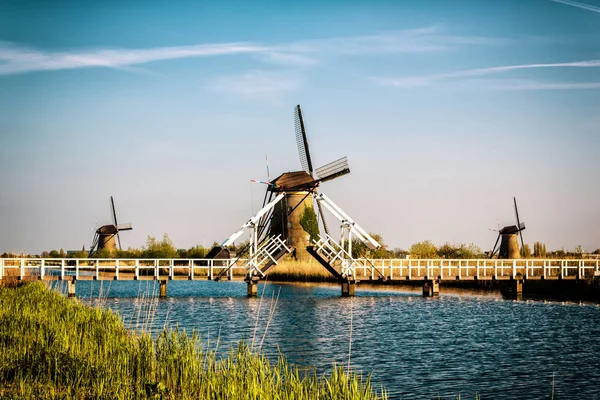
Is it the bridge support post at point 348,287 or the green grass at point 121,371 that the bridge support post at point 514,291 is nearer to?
the bridge support post at point 348,287

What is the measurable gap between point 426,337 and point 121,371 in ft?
42.7

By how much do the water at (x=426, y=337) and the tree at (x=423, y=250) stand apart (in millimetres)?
21917

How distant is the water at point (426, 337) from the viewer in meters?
15.5

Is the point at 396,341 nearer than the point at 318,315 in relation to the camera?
Yes

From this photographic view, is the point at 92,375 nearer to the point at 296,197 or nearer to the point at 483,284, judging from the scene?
the point at 483,284

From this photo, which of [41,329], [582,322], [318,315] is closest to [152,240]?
[318,315]

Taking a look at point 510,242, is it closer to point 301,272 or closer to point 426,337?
point 301,272

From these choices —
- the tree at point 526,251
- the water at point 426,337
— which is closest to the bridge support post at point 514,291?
the water at point 426,337

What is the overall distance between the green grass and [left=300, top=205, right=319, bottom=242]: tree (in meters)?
36.8

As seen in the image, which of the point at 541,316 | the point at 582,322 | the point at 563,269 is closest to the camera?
the point at 582,322

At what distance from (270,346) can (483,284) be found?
28869mm

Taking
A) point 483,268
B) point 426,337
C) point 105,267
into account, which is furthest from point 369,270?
point 426,337

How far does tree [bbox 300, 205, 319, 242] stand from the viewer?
53188 mm

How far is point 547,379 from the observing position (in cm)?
1595
